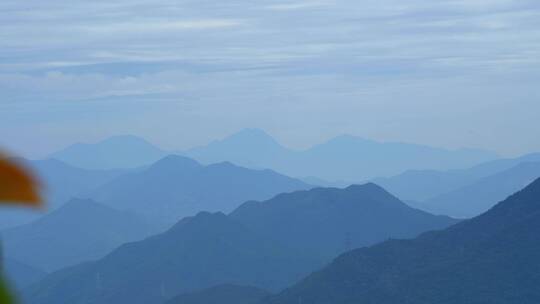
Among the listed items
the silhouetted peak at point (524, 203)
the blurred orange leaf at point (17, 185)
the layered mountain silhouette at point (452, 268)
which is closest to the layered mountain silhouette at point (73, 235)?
the layered mountain silhouette at point (452, 268)

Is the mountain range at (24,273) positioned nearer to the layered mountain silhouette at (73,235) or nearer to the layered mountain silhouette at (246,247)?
the layered mountain silhouette at (73,235)

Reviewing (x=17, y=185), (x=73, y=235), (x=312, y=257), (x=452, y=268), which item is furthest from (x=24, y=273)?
(x=17, y=185)

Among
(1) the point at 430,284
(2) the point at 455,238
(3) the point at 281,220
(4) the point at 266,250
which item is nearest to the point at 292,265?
(4) the point at 266,250

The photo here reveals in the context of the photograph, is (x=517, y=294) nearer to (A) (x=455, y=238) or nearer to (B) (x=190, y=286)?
(A) (x=455, y=238)

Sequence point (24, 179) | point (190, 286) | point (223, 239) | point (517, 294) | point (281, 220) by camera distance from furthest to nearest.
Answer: point (281, 220) < point (223, 239) < point (190, 286) < point (517, 294) < point (24, 179)

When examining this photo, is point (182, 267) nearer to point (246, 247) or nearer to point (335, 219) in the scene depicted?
point (246, 247)

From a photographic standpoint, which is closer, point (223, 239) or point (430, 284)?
point (430, 284)
